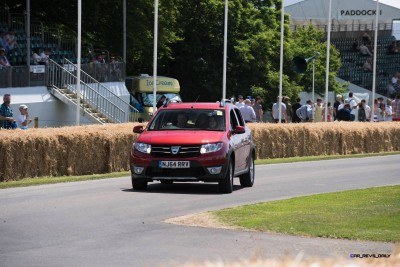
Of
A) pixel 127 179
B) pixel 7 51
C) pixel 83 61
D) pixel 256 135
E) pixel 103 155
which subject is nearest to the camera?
pixel 127 179


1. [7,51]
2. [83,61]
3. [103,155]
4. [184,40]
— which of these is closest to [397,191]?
[103,155]

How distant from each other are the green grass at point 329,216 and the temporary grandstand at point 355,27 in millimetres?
62599

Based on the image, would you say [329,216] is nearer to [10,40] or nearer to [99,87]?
[10,40]

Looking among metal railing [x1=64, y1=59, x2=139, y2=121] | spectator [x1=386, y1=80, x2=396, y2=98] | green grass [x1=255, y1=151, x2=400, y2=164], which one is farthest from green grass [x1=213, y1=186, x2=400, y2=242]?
spectator [x1=386, y1=80, x2=396, y2=98]

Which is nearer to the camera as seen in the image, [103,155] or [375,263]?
[375,263]

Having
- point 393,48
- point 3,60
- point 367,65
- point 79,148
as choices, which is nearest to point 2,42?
point 3,60

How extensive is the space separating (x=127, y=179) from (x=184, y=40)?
4054cm

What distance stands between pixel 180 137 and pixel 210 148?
22.9 inches

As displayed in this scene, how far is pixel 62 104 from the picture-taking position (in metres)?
39.5

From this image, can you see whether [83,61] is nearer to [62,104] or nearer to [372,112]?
[62,104]

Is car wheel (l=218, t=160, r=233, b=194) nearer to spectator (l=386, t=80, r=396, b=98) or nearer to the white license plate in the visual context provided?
the white license plate

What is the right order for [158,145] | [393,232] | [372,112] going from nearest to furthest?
[393,232]
[158,145]
[372,112]

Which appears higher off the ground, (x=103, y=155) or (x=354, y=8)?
(x=354, y=8)

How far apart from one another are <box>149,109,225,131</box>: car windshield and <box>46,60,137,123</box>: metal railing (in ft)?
62.0
